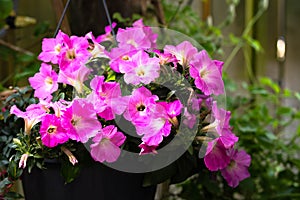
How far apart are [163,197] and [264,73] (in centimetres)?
82

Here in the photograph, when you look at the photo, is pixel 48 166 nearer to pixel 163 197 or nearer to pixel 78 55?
pixel 78 55

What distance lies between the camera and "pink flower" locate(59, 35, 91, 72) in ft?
2.24

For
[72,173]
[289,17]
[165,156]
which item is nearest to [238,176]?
[165,156]

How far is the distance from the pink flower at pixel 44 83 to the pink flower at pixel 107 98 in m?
0.08

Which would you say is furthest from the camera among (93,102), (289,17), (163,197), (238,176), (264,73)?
(264,73)

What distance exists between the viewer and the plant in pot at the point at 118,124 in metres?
0.62

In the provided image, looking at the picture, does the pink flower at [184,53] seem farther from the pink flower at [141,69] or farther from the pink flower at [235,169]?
the pink flower at [235,169]

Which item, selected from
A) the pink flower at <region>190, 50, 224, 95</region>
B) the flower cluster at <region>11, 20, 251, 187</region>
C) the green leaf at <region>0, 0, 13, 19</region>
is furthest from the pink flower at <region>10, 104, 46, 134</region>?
the green leaf at <region>0, 0, 13, 19</region>

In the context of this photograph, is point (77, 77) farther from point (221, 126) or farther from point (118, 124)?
point (221, 126)

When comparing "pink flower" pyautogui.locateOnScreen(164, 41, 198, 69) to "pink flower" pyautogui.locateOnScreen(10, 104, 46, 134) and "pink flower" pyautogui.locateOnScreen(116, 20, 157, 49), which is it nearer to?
"pink flower" pyautogui.locateOnScreen(116, 20, 157, 49)

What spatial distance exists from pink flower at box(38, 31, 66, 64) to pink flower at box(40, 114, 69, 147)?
0.44ft

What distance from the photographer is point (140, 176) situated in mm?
683

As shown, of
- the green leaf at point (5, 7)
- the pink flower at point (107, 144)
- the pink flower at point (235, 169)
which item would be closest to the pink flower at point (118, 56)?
the pink flower at point (107, 144)

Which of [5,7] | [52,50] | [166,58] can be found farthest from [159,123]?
[5,7]
